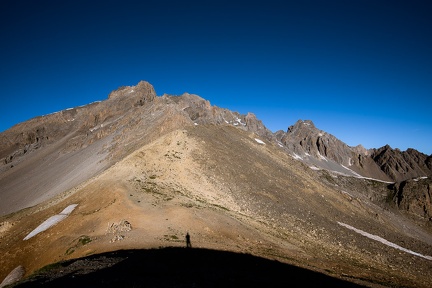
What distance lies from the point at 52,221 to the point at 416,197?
6833 inches

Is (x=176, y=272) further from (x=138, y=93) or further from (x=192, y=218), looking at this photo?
(x=138, y=93)

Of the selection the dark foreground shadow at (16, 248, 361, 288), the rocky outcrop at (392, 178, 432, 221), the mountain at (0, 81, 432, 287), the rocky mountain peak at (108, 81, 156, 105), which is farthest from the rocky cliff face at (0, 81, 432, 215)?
the rocky outcrop at (392, 178, 432, 221)

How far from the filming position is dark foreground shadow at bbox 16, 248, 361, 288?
16447mm

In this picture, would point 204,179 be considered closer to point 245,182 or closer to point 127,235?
point 245,182

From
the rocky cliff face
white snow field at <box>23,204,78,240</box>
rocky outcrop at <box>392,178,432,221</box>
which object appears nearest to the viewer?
white snow field at <box>23,204,78,240</box>

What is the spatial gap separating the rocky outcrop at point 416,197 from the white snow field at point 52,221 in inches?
6510

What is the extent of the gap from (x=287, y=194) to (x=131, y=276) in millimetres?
45435

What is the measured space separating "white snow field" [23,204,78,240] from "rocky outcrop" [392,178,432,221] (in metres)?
165

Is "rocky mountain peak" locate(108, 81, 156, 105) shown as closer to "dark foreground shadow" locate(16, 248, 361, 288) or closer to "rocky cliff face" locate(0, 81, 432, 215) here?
"rocky cliff face" locate(0, 81, 432, 215)

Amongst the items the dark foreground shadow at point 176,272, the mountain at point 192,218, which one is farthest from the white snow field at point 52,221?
the dark foreground shadow at point 176,272

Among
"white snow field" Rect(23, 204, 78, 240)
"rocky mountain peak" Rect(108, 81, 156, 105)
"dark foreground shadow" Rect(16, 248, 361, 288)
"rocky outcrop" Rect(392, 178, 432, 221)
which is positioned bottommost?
"white snow field" Rect(23, 204, 78, 240)

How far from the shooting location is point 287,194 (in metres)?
57.6

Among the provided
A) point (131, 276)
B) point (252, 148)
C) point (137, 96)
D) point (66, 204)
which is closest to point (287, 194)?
point (252, 148)

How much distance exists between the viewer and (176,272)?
18297 mm
